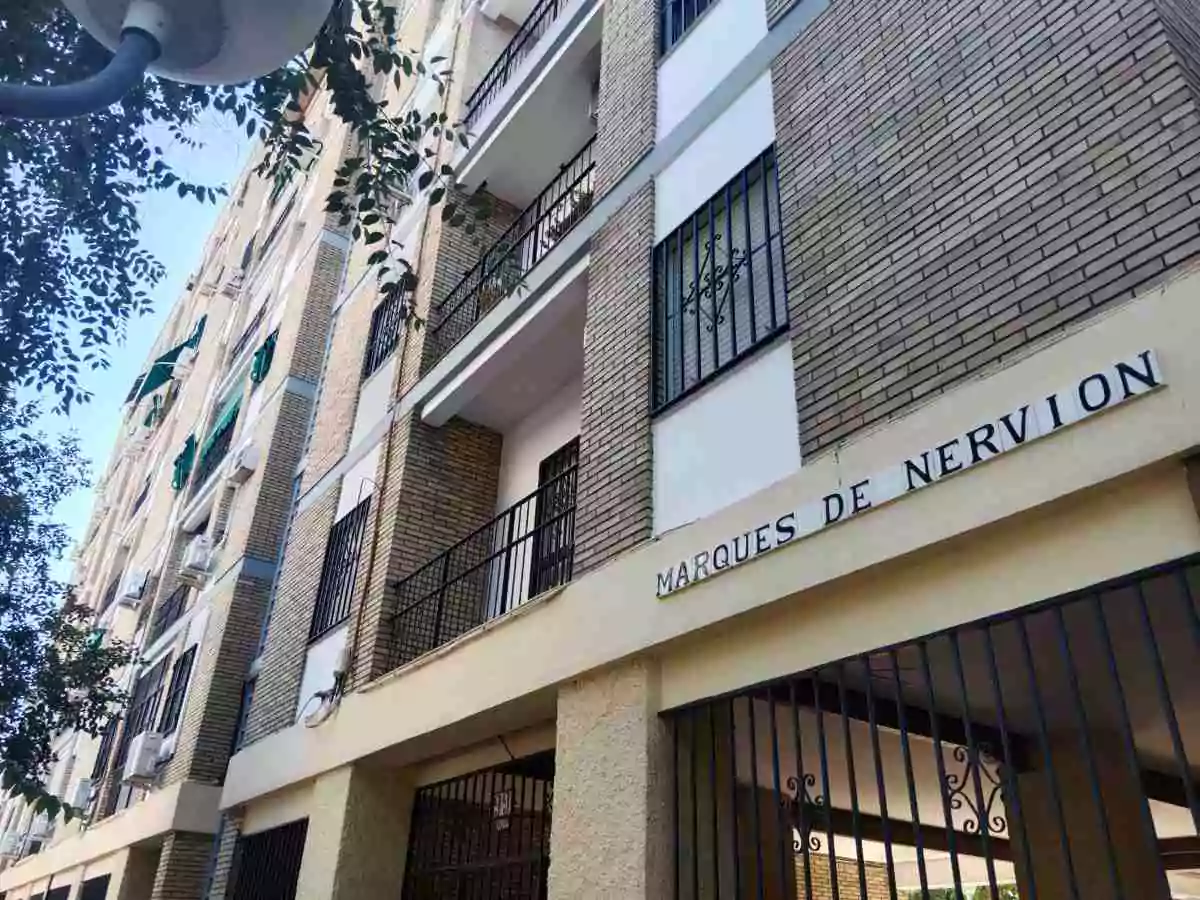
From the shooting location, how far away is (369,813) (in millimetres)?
8281

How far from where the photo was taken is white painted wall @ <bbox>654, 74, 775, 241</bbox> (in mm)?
6535

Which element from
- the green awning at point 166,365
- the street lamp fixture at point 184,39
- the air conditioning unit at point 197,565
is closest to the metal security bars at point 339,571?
the air conditioning unit at point 197,565

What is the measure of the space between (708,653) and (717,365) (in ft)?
6.00

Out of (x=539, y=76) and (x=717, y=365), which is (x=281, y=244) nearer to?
(x=539, y=76)

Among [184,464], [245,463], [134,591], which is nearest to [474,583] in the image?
[245,463]

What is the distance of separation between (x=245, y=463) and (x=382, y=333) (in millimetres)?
3894

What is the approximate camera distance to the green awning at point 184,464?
20.5m

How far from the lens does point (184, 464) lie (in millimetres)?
20703

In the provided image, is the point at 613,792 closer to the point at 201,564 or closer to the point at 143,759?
the point at 143,759

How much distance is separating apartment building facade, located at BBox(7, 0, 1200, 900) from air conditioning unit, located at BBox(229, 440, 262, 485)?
4.78 metres

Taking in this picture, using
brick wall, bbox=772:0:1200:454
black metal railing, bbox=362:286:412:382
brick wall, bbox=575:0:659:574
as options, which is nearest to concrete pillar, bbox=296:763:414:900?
brick wall, bbox=575:0:659:574

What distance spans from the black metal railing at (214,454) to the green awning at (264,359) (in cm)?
123

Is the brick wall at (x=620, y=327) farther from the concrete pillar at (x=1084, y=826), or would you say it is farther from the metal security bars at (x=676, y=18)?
the concrete pillar at (x=1084, y=826)

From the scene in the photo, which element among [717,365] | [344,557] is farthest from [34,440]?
[717,365]
